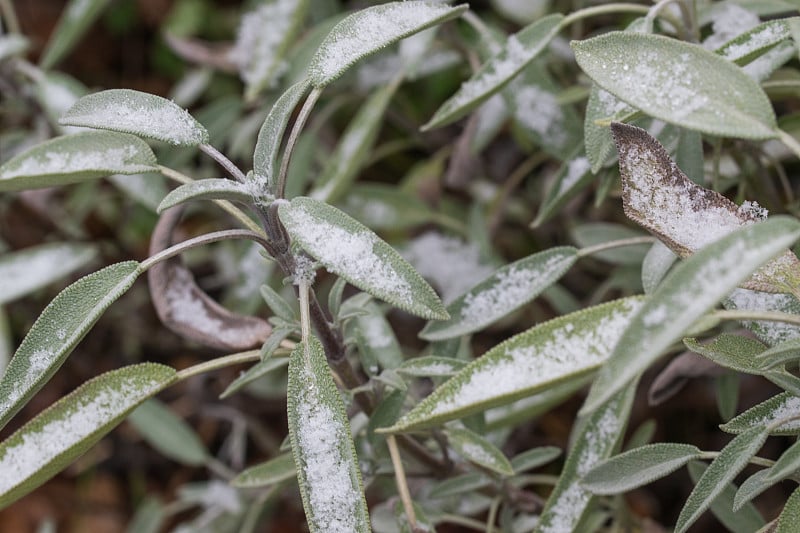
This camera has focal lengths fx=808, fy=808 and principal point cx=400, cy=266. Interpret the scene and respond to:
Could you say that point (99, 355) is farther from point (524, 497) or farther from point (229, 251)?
point (524, 497)

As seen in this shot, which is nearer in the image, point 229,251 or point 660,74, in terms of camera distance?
point 660,74

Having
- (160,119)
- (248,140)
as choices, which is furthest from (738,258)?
(248,140)

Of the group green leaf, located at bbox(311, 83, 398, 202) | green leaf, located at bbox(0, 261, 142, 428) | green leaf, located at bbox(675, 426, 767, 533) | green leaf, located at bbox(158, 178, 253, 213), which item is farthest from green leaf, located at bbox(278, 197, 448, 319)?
green leaf, located at bbox(311, 83, 398, 202)

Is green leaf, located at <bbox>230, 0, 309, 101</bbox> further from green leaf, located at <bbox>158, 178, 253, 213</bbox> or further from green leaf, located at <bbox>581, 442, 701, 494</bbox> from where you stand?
green leaf, located at <bbox>581, 442, 701, 494</bbox>

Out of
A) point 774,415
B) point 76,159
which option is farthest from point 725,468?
point 76,159

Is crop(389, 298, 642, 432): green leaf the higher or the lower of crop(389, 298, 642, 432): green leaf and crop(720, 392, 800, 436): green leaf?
the higher

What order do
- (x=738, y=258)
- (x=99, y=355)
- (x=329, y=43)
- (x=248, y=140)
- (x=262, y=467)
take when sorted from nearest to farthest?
(x=738, y=258)
(x=329, y=43)
(x=262, y=467)
(x=248, y=140)
(x=99, y=355)
